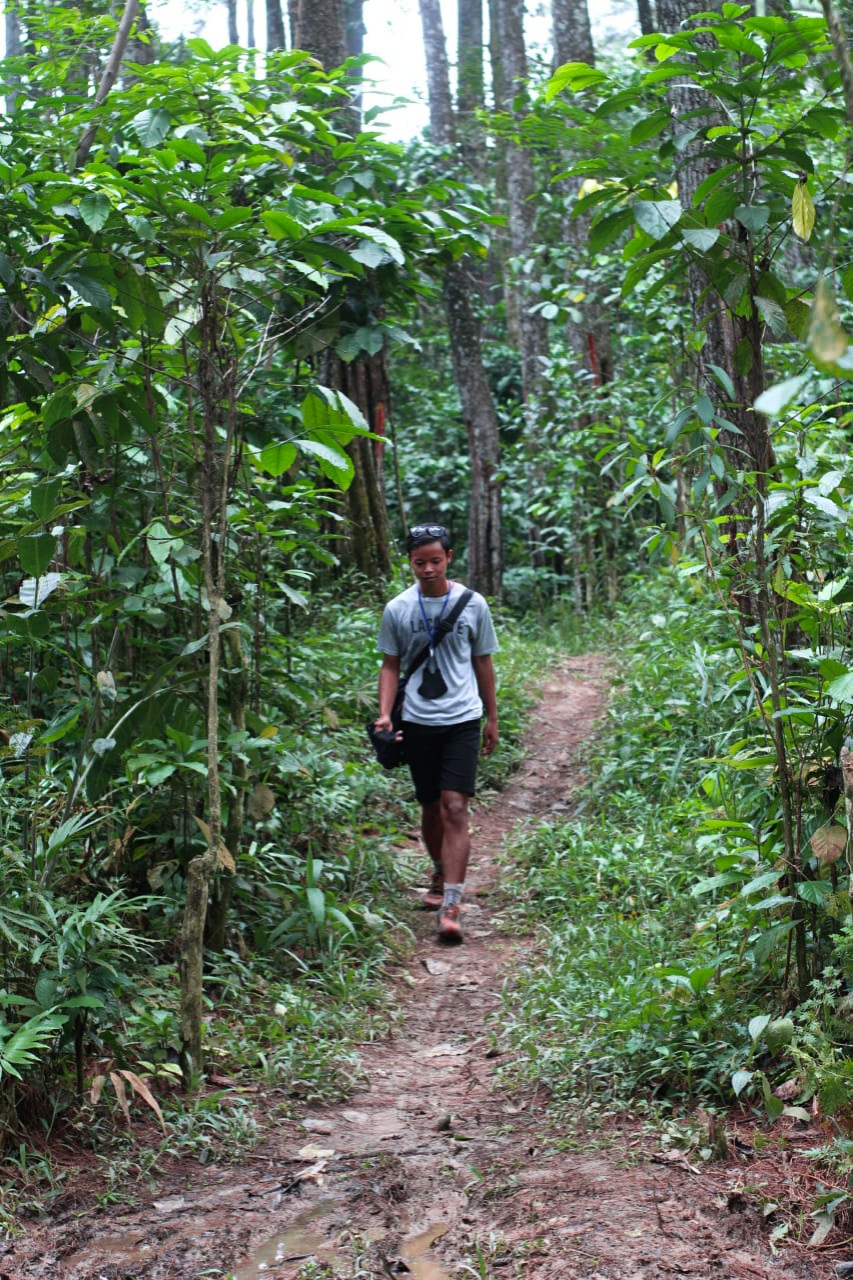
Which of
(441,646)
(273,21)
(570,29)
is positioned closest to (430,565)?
(441,646)

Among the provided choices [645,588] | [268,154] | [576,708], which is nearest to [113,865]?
[268,154]

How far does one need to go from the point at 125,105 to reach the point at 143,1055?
3370mm

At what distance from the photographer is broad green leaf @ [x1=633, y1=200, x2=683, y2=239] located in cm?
312

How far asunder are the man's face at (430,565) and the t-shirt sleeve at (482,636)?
235 mm

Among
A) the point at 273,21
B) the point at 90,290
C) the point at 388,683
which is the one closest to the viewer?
the point at 90,290

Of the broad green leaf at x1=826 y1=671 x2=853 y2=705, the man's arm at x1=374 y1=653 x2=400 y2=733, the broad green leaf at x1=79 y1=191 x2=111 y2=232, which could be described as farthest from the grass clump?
the broad green leaf at x1=79 y1=191 x2=111 y2=232

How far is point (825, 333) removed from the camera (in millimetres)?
1166

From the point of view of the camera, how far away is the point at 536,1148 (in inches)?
136

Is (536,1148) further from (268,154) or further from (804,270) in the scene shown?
(804,270)

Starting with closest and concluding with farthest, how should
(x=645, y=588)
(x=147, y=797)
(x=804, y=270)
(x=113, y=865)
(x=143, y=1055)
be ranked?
(x=143, y=1055) → (x=113, y=865) → (x=147, y=797) → (x=645, y=588) → (x=804, y=270)

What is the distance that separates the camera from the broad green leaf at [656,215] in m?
3.12

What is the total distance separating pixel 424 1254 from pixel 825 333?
2546mm

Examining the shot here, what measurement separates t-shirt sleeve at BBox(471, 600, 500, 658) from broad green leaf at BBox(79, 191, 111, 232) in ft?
9.74

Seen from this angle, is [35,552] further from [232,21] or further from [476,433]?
[232,21]
